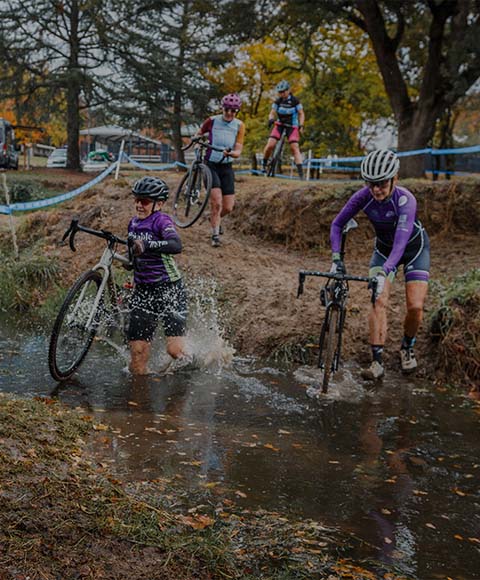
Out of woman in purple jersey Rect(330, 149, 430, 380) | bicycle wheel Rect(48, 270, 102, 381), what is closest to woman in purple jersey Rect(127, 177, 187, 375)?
bicycle wheel Rect(48, 270, 102, 381)

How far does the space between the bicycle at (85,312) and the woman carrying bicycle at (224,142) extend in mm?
4007

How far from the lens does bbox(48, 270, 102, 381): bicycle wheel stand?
655 centimetres

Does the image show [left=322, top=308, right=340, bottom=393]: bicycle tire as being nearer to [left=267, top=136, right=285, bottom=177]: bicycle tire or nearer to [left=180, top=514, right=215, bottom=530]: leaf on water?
[left=180, top=514, right=215, bottom=530]: leaf on water

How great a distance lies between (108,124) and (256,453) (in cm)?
3088

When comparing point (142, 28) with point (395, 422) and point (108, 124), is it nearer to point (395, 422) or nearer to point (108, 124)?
point (108, 124)

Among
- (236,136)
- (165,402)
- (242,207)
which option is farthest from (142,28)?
(165,402)

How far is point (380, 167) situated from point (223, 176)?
447 cm

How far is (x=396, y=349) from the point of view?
8734mm

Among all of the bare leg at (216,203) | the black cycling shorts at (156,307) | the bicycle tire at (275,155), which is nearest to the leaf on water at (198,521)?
the black cycling shorts at (156,307)

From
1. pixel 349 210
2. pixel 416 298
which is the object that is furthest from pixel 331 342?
pixel 349 210

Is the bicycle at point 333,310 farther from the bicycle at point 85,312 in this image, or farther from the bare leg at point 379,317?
the bicycle at point 85,312

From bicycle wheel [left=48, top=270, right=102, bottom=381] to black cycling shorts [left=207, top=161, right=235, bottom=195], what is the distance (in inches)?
170

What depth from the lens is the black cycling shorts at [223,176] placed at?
10.9m

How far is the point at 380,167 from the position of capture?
22.6 feet
